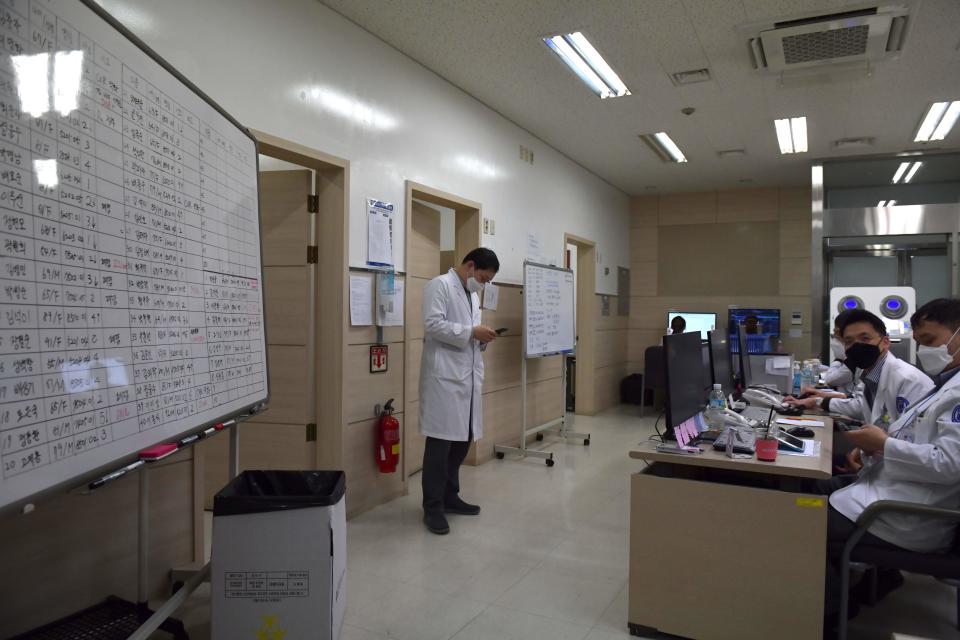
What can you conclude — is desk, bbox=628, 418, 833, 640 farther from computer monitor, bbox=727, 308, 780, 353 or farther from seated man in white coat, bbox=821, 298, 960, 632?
computer monitor, bbox=727, 308, 780, 353

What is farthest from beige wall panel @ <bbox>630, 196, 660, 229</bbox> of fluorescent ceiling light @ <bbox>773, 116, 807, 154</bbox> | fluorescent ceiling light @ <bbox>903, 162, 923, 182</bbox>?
fluorescent ceiling light @ <bbox>903, 162, 923, 182</bbox>

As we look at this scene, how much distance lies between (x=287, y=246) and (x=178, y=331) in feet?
6.39

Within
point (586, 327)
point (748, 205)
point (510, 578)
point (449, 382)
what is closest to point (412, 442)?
point (449, 382)

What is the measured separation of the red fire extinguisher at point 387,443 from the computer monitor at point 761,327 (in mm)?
5303

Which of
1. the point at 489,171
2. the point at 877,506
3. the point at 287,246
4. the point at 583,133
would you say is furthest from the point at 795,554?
the point at 583,133

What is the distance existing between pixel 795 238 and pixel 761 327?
4.13 feet

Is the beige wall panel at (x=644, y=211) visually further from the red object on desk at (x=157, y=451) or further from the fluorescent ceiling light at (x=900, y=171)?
the red object on desk at (x=157, y=451)

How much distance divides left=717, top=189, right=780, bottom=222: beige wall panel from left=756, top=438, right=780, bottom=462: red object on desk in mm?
6646

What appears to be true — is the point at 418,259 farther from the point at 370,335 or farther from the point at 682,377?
the point at 682,377

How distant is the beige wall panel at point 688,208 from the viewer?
26.9 ft

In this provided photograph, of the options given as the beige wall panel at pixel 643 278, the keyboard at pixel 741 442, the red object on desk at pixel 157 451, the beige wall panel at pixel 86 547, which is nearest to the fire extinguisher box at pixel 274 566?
the red object on desk at pixel 157 451

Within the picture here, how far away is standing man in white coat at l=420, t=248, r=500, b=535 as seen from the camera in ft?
11.0

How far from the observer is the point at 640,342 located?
8.47 meters

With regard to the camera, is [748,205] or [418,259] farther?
[748,205]
